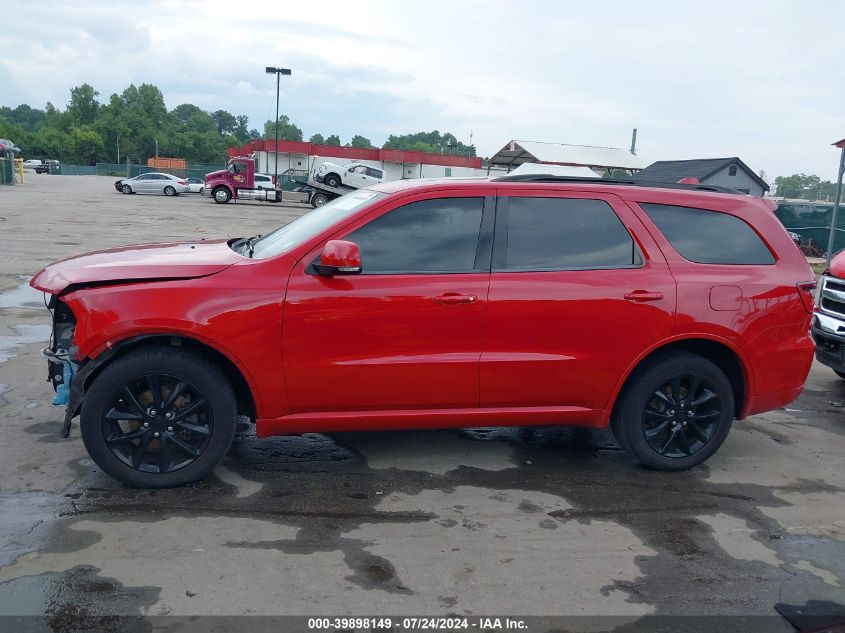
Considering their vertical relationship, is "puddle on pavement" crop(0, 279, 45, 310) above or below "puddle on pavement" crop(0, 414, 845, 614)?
above

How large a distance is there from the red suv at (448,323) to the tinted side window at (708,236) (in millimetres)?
14

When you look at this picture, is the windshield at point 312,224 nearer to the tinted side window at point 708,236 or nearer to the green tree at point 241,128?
the tinted side window at point 708,236

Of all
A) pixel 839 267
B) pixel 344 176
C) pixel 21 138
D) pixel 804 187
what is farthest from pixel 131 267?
pixel 21 138

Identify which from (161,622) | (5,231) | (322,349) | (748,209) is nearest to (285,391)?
(322,349)

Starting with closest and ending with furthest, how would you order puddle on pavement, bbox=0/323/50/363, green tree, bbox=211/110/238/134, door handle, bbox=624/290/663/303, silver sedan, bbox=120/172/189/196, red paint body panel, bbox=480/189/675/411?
red paint body panel, bbox=480/189/675/411, door handle, bbox=624/290/663/303, puddle on pavement, bbox=0/323/50/363, silver sedan, bbox=120/172/189/196, green tree, bbox=211/110/238/134

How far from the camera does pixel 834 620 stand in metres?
3.17

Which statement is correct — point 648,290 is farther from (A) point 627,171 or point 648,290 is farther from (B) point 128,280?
(A) point 627,171

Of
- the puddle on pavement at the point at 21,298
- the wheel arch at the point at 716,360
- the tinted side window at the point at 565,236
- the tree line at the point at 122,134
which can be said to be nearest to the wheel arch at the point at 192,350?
the tinted side window at the point at 565,236

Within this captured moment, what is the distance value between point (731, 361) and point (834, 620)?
1.94 m

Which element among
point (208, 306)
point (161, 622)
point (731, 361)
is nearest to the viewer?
point (161, 622)

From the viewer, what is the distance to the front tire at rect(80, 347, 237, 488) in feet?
13.0

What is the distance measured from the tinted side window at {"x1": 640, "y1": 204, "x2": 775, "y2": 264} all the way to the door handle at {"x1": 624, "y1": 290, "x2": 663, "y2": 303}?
38cm

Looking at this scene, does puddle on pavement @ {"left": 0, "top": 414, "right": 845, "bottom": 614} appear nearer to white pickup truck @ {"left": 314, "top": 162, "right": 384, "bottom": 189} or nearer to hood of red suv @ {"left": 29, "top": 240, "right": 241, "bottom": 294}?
hood of red suv @ {"left": 29, "top": 240, "right": 241, "bottom": 294}

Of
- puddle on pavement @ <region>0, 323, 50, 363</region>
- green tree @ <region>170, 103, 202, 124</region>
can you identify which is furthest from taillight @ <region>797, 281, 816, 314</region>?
green tree @ <region>170, 103, 202, 124</region>
